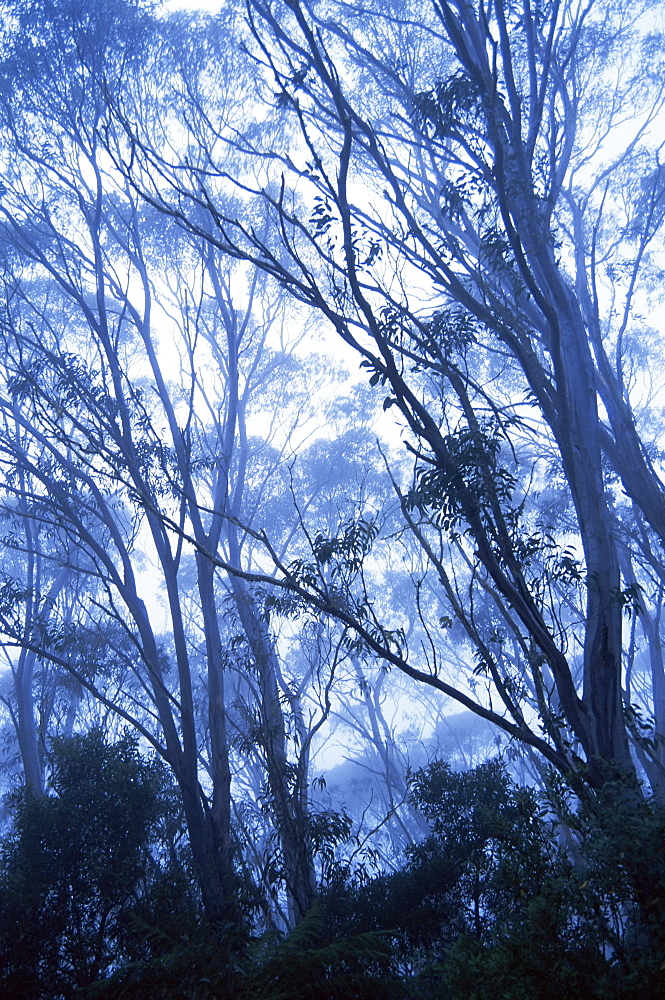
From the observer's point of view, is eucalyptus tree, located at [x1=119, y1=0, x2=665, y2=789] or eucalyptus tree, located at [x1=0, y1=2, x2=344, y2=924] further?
eucalyptus tree, located at [x1=0, y1=2, x2=344, y2=924]

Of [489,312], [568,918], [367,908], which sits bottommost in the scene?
[568,918]

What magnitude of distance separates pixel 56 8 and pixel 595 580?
7832 millimetres

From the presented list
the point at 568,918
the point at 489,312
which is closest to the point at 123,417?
the point at 489,312

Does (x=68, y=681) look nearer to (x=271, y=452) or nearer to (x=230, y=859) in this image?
(x=230, y=859)

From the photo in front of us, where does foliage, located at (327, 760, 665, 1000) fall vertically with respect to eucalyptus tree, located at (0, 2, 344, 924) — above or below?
below

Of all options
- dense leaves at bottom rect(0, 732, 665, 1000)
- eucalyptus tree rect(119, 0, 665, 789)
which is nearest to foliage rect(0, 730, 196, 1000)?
dense leaves at bottom rect(0, 732, 665, 1000)

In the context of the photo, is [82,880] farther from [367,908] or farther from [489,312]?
[489,312]

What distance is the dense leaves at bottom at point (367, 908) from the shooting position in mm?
2150

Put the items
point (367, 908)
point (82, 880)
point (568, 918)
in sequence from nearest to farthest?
point (568, 918) → point (82, 880) → point (367, 908)

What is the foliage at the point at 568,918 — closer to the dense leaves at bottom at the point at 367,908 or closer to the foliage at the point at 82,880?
the dense leaves at bottom at the point at 367,908

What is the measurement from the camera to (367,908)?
16.6 ft

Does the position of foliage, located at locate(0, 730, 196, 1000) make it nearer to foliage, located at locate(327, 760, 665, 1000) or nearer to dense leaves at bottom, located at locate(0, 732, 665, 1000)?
dense leaves at bottom, located at locate(0, 732, 665, 1000)

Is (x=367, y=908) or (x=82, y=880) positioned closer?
(x=82, y=880)

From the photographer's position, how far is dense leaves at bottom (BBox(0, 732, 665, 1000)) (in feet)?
7.06
